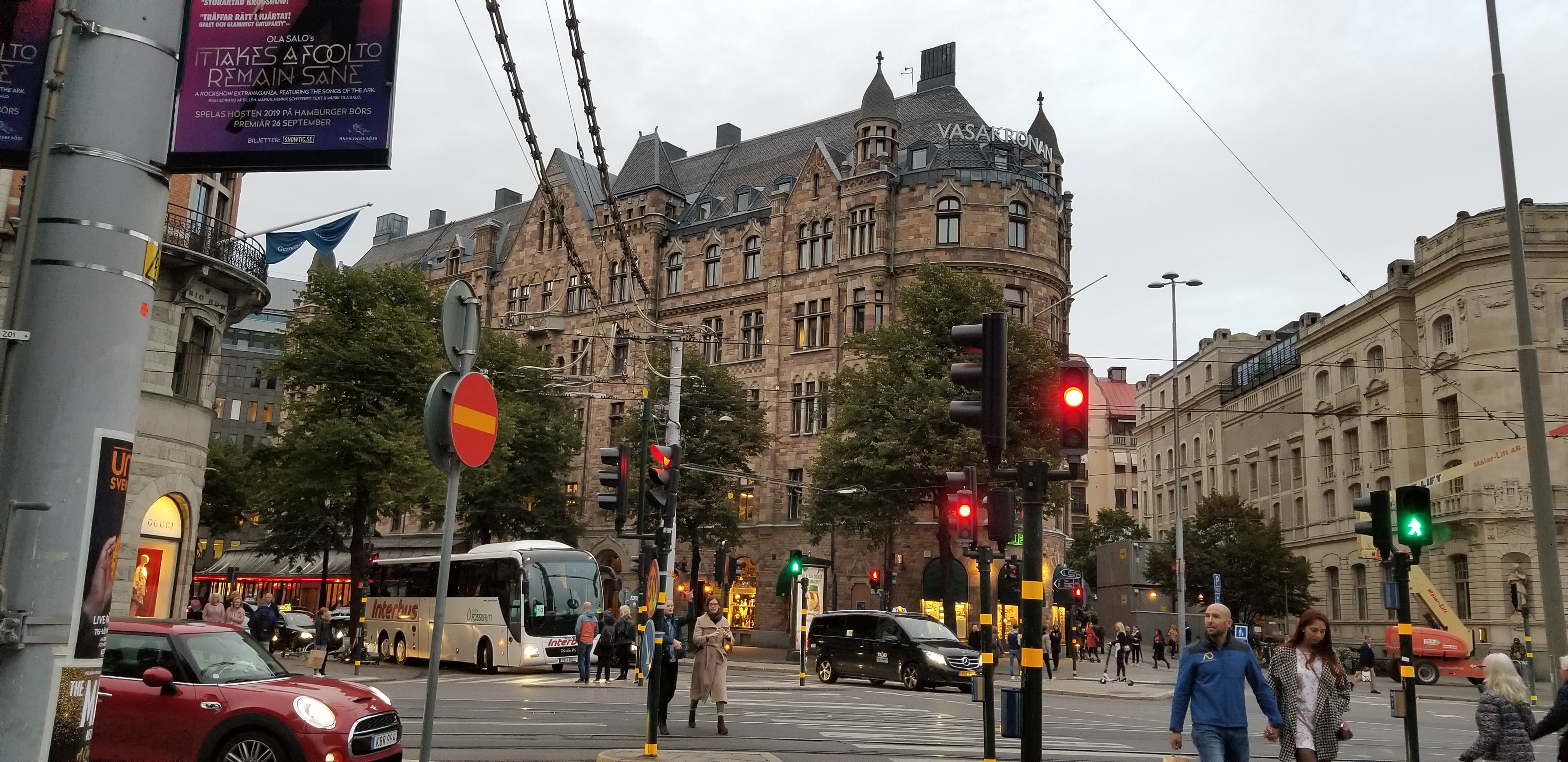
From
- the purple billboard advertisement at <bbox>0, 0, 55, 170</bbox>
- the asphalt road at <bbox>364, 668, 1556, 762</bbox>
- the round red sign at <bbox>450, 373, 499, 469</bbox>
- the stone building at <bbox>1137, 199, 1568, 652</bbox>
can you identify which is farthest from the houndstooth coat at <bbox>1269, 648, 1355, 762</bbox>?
the stone building at <bbox>1137, 199, 1568, 652</bbox>

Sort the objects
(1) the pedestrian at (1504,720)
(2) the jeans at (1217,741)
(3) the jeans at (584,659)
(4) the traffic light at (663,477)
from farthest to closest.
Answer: (3) the jeans at (584,659), (4) the traffic light at (663,477), (2) the jeans at (1217,741), (1) the pedestrian at (1504,720)

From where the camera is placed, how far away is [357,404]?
3488 centimetres

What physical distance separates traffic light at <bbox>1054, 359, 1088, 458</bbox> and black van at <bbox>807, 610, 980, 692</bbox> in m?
16.0

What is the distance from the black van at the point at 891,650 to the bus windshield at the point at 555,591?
600 cm

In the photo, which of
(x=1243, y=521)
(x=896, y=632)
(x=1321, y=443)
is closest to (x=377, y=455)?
(x=896, y=632)

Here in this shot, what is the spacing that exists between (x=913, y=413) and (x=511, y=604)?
15.4 metres

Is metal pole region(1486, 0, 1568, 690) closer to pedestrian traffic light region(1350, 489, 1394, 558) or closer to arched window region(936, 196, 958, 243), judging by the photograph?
pedestrian traffic light region(1350, 489, 1394, 558)

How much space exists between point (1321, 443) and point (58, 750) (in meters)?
64.3

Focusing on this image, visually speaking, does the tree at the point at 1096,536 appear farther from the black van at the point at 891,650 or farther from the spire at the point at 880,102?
the black van at the point at 891,650

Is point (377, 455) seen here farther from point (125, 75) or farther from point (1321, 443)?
point (1321, 443)

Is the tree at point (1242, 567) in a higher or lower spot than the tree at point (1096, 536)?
lower

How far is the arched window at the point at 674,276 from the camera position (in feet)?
186

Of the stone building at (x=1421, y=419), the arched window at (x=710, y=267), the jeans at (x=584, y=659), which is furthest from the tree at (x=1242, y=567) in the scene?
the jeans at (x=584, y=659)

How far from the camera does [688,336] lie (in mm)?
26938
